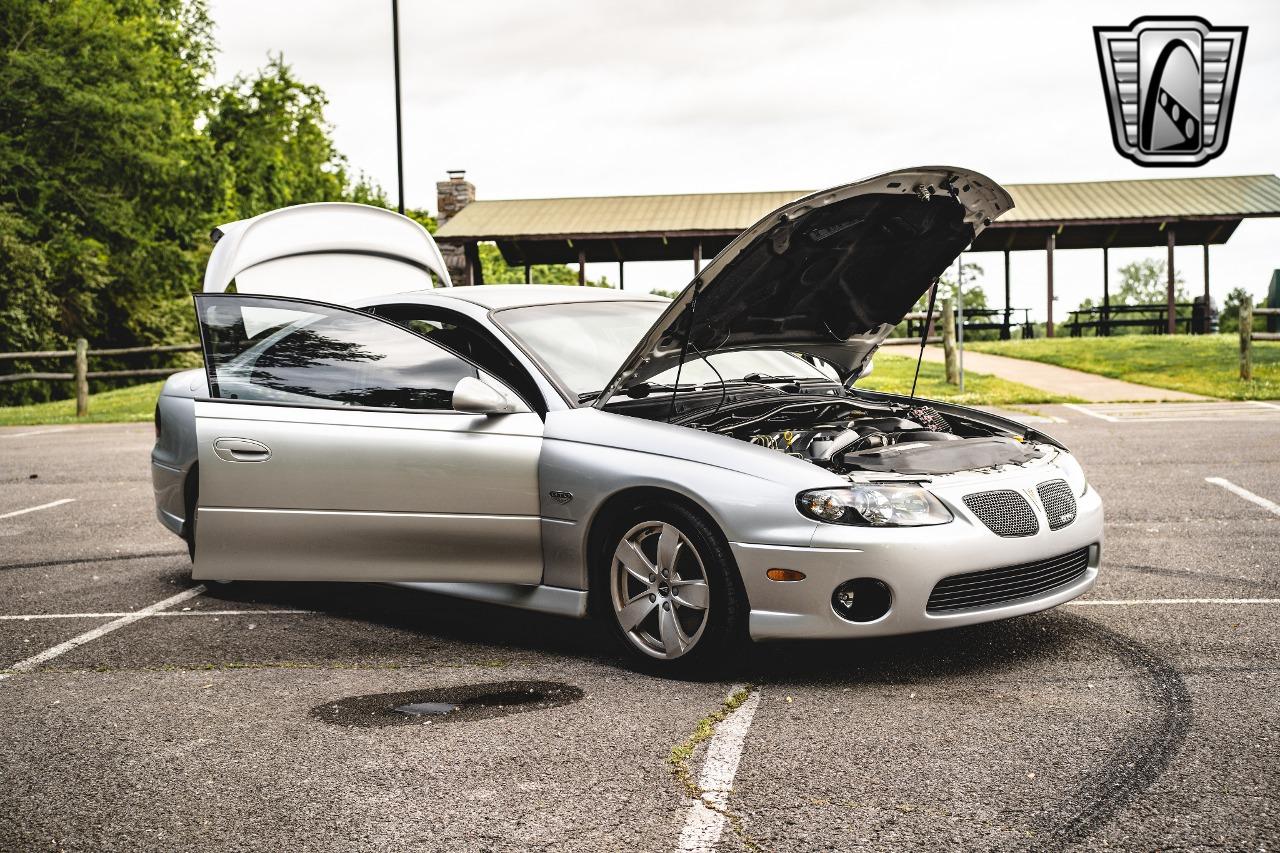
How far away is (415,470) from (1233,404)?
1430 cm

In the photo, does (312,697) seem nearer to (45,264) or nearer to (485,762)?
(485,762)

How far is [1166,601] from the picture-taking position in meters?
5.68

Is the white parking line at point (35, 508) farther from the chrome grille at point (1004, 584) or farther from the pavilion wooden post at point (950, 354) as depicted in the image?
the pavilion wooden post at point (950, 354)

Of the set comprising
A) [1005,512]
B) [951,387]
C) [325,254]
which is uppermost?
[325,254]

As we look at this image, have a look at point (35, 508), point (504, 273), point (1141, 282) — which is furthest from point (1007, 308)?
point (1141, 282)

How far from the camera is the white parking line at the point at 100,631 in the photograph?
518 cm

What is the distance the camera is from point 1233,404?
16.4m

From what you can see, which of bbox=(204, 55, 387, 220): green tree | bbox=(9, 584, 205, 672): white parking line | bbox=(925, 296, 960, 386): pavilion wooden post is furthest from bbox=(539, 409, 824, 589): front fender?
bbox=(204, 55, 387, 220): green tree

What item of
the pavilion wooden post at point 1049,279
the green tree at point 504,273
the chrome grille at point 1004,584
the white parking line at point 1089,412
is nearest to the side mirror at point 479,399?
the chrome grille at point 1004,584

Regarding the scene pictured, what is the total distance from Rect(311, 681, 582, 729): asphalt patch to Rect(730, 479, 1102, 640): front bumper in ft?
2.53

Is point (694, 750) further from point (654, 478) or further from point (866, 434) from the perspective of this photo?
point (866, 434)

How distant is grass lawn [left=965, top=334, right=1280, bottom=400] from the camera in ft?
62.7

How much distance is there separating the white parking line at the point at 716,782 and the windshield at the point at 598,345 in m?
1.62

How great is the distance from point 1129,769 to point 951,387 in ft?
55.4
